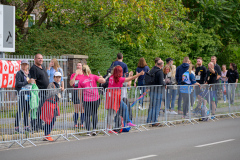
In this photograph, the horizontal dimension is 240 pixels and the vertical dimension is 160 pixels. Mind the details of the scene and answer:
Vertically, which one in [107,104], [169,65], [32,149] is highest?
[169,65]

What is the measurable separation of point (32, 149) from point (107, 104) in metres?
2.82

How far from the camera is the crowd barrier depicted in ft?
31.6

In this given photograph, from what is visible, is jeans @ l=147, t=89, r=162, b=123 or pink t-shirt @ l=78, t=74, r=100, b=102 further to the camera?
jeans @ l=147, t=89, r=162, b=123

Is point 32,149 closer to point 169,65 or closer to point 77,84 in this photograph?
point 77,84

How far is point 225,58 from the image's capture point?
29516 millimetres

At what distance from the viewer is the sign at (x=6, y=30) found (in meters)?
13.0

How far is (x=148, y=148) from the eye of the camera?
9375mm

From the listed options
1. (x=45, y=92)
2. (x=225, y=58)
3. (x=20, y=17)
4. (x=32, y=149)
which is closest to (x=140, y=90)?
(x=45, y=92)

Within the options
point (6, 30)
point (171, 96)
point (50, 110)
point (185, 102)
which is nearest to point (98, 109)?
point (50, 110)

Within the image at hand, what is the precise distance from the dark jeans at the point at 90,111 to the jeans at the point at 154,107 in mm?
2091

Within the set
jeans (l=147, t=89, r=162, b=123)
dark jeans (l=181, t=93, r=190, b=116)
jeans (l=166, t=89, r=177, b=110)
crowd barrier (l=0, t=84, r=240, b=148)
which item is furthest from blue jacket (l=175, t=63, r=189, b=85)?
jeans (l=147, t=89, r=162, b=123)

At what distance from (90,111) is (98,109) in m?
0.33

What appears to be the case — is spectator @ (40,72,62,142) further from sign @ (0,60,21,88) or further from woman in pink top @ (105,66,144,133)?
sign @ (0,60,21,88)

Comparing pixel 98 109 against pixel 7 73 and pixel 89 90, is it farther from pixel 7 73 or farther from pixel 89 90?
pixel 7 73
